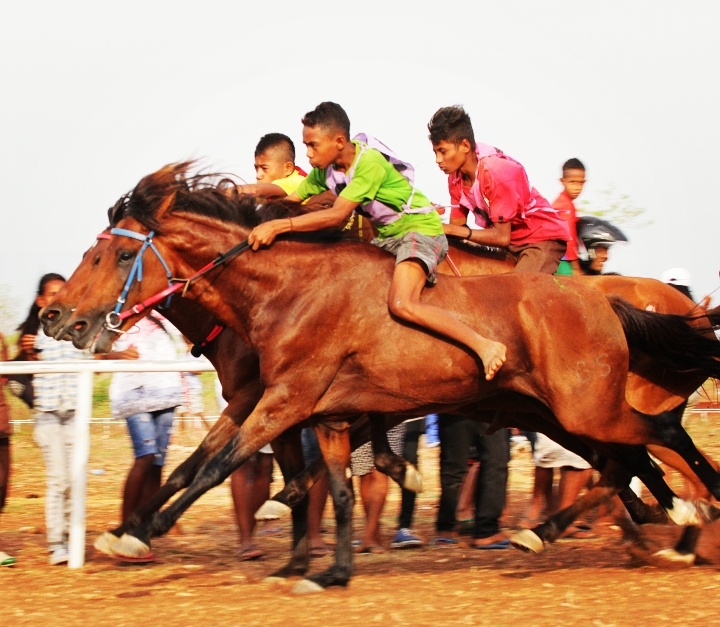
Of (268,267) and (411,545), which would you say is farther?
(411,545)

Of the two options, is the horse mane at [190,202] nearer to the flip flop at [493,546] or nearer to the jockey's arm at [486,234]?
the jockey's arm at [486,234]

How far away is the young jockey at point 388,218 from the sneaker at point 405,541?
2.13m

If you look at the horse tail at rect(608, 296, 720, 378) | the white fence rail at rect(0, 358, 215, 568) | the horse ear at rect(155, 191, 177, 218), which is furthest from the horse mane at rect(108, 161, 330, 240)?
the horse tail at rect(608, 296, 720, 378)

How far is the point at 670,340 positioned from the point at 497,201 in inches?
55.1

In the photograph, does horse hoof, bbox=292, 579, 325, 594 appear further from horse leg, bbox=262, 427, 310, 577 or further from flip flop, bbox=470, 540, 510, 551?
flip flop, bbox=470, 540, 510, 551

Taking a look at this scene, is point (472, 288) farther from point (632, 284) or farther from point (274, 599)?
point (274, 599)

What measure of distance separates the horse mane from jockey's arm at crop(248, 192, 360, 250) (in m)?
0.29

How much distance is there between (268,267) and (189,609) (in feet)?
6.49

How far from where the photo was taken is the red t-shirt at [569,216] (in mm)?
8477

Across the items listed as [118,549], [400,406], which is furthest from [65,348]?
[400,406]

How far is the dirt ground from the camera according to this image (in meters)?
5.52

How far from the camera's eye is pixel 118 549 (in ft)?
21.1

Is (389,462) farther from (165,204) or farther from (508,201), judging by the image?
(165,204)

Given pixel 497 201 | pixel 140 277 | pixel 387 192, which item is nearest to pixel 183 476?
pixel 140 277
